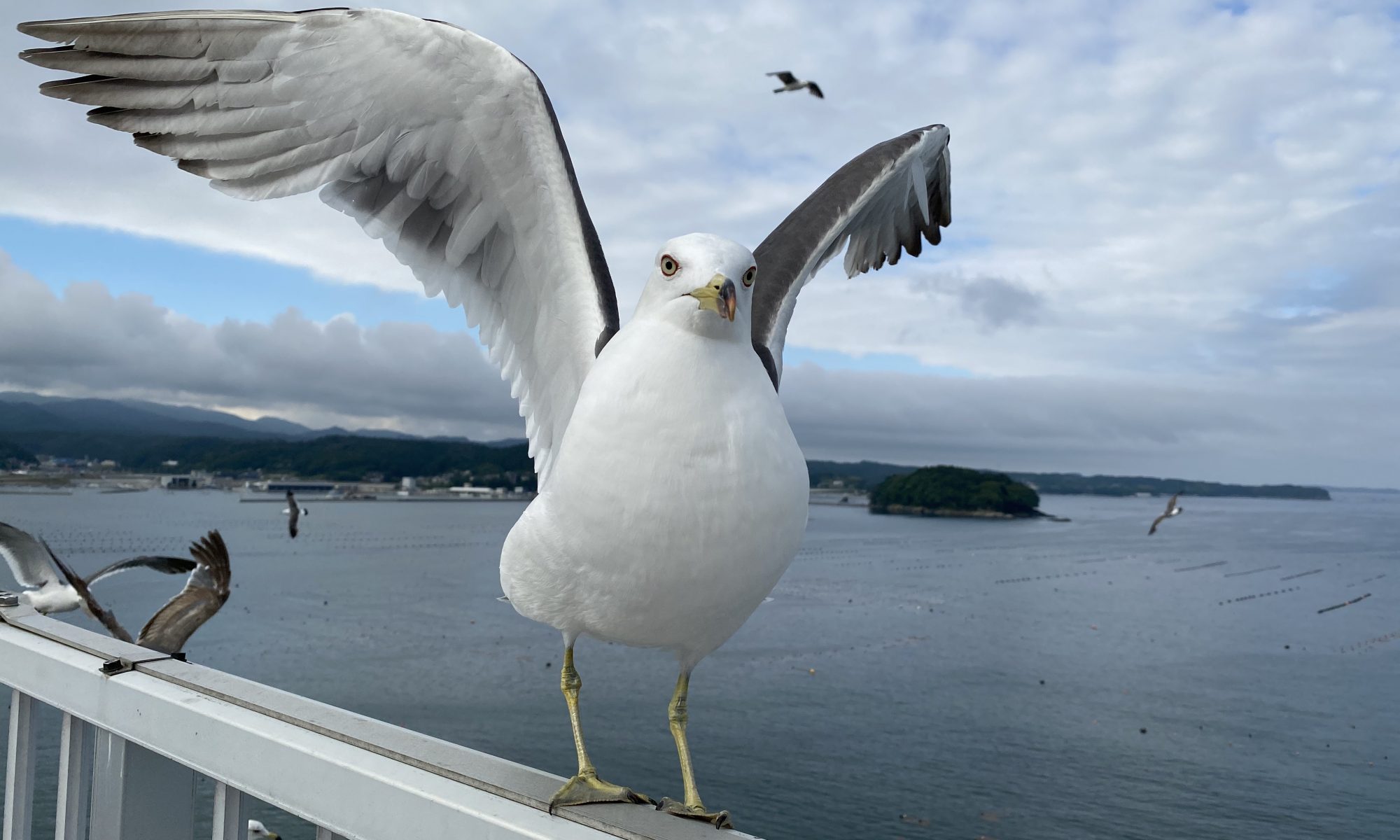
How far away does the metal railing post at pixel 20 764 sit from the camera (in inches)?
108

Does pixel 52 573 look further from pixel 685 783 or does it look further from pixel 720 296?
pixel 720 296

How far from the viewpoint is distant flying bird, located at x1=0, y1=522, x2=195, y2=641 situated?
8055mm

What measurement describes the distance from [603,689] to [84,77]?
111 ft

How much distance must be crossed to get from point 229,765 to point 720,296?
1.60 m

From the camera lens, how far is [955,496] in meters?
118

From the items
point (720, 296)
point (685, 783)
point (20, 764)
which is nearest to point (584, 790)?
point (685, 783)

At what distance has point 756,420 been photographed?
1840mm

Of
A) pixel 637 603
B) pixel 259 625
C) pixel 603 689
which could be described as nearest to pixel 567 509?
pixel 637 603

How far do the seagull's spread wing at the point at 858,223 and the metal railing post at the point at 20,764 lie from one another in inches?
94.2

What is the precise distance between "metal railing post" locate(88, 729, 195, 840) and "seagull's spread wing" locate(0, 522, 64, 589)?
22.6ft

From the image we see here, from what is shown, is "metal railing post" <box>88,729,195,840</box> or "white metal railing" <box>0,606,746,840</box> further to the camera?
"metal railing post" <box>88,729,195,840</box>

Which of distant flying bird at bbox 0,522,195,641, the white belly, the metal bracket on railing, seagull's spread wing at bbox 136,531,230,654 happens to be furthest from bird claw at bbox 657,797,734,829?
distant flying bird at bbox 0,522,195,641

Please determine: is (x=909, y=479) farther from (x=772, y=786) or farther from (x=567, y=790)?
(x=567, y=790)

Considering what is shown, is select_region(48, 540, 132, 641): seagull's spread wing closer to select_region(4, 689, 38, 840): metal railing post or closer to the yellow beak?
select_region(4, 689, 38, 840): metal railing post
